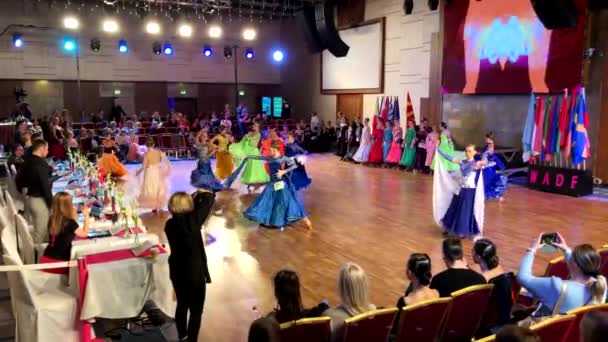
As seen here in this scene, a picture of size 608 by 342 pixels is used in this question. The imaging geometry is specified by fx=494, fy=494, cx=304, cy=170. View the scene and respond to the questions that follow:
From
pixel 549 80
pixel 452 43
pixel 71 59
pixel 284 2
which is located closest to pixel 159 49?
pixel 71 59

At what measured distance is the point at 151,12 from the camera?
18.6 meters

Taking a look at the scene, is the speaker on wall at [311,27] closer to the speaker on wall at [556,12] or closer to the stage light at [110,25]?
the stage light at [110,25]

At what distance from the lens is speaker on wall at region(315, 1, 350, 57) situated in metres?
14.9

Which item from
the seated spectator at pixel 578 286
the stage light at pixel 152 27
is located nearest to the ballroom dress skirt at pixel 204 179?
the seated spectator at pixel 578 286

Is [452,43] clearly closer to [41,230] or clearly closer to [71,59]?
[41,230]

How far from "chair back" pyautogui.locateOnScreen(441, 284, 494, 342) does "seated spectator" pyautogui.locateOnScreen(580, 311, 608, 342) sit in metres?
1.32

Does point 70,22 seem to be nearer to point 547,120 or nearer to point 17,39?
point 17,39

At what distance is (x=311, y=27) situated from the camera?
15656 millimetres

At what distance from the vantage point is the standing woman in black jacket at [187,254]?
3389 mm

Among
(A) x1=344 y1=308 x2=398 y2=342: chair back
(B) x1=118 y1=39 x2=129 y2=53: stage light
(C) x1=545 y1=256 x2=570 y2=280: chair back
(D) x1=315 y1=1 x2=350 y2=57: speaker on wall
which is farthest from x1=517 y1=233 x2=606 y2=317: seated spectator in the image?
(B) x1=118 y1=39 x2=129 y2=53: stage light

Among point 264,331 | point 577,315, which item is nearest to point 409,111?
point 577,315

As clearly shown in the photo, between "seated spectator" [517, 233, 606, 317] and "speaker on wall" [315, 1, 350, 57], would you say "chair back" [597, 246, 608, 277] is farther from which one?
"speaker on wall" [315, 1, 350, 57]

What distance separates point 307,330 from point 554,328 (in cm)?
126

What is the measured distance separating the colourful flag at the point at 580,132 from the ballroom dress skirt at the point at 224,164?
6.91 metres
